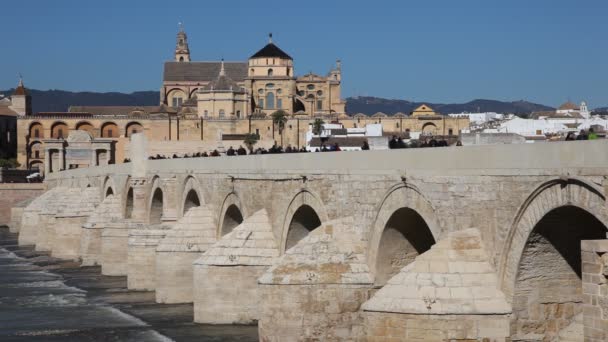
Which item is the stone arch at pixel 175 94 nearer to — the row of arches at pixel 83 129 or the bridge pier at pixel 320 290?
the row of arches at pixel 83 129

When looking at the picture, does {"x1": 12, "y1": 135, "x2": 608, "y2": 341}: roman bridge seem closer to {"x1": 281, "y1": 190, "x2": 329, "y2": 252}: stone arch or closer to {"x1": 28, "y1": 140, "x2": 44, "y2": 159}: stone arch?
{"x1": 281, "y1": 190, "x2": 329, "y2": 252}: stone arch

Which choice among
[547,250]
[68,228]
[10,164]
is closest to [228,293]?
[547,250]

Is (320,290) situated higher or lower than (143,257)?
higher

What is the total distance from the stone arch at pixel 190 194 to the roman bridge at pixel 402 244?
203mm

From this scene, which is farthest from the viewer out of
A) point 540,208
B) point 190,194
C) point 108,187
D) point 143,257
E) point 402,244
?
point 108,187

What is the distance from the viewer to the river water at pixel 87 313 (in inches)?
901

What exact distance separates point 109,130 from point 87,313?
83.5 m

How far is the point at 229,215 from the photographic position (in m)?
26.9

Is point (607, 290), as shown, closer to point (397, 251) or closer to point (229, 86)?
point (397, 251)

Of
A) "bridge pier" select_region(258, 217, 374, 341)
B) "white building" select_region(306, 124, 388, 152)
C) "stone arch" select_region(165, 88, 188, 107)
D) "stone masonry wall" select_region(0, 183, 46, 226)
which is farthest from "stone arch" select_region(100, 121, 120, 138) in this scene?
"bridge pier" select_region(258, 217, 374, 341)

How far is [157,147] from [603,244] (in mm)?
64295

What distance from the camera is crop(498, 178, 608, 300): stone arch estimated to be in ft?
37.3

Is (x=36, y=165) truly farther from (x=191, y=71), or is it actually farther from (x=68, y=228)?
(x=68, y=228)

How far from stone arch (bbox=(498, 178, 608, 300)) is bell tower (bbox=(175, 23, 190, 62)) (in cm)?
12855
